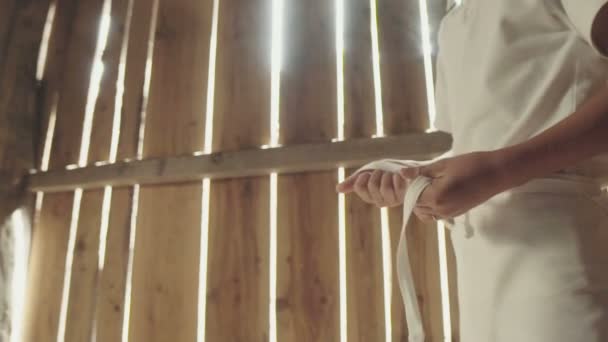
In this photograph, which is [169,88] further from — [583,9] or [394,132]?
[583,9]

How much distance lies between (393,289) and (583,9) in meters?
1.04

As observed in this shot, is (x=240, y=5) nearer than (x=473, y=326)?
No

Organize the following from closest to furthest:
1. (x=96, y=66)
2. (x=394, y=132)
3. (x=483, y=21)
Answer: (x=483, y=21), (x=394, y=132), (x=96, y=66)

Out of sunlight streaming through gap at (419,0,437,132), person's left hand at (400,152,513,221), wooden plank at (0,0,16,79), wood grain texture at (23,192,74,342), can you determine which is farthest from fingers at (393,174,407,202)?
wooden plank at (0,0,16,79)

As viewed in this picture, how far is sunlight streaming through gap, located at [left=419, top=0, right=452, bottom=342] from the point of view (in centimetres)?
140

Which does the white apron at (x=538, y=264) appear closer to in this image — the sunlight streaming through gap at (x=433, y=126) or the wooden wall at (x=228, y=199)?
the sunlight streaming through gap at (x=433, y=126)

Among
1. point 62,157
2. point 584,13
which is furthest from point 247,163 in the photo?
point 584,13

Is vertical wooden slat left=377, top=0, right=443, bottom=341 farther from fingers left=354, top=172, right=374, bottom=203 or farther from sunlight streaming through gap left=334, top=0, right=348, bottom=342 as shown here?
fingers left=354, top=172, right=374, bottom=203

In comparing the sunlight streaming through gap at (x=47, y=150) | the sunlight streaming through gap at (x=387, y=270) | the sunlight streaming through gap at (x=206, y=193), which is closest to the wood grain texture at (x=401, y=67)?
the sunlight streaming through gap at (x=387, y=270)

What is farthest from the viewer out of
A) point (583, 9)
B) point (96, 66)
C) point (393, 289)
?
point (96, 66)

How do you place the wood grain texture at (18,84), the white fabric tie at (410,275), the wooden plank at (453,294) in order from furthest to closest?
1. the wood grain texture at (18,84)
2. the wooden plank at (453,294)
3. the white fabric tie at (410,275)

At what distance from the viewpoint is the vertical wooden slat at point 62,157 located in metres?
1.76

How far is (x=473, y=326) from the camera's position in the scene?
63 cm

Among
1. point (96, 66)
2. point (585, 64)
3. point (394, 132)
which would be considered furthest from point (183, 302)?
point (585, 64)
